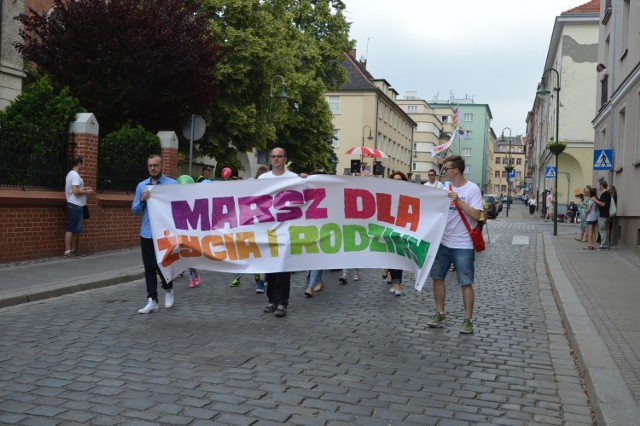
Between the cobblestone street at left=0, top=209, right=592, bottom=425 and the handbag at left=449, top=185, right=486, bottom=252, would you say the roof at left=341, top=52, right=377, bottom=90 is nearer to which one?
the cobblestone street at left=0, top=209, right=592, bottom=425

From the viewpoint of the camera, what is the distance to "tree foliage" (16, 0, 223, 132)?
16.6m

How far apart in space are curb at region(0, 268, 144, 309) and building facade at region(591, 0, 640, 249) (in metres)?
12.8

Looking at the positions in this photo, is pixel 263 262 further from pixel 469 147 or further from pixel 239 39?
pixel 469 147

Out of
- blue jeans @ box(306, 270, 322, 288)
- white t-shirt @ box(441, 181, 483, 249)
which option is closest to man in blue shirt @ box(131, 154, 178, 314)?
blue jeans @ box(306, 270, 322, 288)

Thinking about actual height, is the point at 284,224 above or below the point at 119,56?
below

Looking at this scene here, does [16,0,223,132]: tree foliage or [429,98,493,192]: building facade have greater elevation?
[429,98,493,192]: building facade

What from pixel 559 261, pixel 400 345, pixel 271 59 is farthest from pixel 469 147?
pixel 400 345

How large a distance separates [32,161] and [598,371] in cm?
1048

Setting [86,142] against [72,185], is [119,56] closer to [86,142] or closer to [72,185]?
[86,142]

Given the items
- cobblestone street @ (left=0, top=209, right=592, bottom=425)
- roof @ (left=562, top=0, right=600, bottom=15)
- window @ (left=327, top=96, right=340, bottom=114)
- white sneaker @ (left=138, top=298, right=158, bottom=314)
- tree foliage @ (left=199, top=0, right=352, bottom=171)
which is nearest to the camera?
cobblestone street @ (left=0, top=209, right=592, bottom=425)

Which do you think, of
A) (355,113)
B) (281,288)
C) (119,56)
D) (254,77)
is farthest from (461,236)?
(355,113)

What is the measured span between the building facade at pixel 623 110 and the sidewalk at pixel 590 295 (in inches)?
100

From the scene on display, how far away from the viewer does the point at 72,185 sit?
41.9 feet

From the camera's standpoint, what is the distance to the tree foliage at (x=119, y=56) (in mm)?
16609
